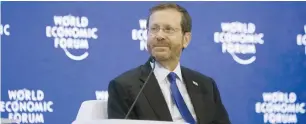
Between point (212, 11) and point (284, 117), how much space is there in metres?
0.83

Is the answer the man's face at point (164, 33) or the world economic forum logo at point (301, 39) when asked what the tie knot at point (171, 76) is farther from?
the world economic forum logo at point (301, 39)

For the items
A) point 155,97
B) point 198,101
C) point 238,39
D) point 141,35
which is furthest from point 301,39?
point 155,97

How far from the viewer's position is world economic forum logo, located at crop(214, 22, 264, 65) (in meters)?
3.30

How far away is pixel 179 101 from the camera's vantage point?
78.1 inches

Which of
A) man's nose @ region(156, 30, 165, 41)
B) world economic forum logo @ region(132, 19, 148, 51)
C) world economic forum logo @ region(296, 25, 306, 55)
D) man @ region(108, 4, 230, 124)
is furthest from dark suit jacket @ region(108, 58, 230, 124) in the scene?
world economic forum logo @ region(296, 25, 306, 55)

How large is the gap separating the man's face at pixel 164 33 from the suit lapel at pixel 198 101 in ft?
0.49

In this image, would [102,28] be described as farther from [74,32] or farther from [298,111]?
[298,111]

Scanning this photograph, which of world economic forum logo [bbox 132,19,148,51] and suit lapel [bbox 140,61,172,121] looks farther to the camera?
world economic forum logo [bbox 132,19,148,51]

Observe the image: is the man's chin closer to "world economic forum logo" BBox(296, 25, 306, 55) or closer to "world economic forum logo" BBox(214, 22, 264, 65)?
"world economic forum logo" BBox(214, 22, 264, 65)

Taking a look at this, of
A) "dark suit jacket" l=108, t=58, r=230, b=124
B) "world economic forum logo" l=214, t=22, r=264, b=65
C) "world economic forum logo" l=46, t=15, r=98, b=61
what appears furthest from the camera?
"world economic forum logo" l=214, t=22, r=264, b=65

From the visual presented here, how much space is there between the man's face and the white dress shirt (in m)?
0.05

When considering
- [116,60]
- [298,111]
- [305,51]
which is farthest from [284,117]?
[116,60]

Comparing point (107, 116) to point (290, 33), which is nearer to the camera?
point (107, 116)

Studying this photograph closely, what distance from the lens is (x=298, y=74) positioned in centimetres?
340
